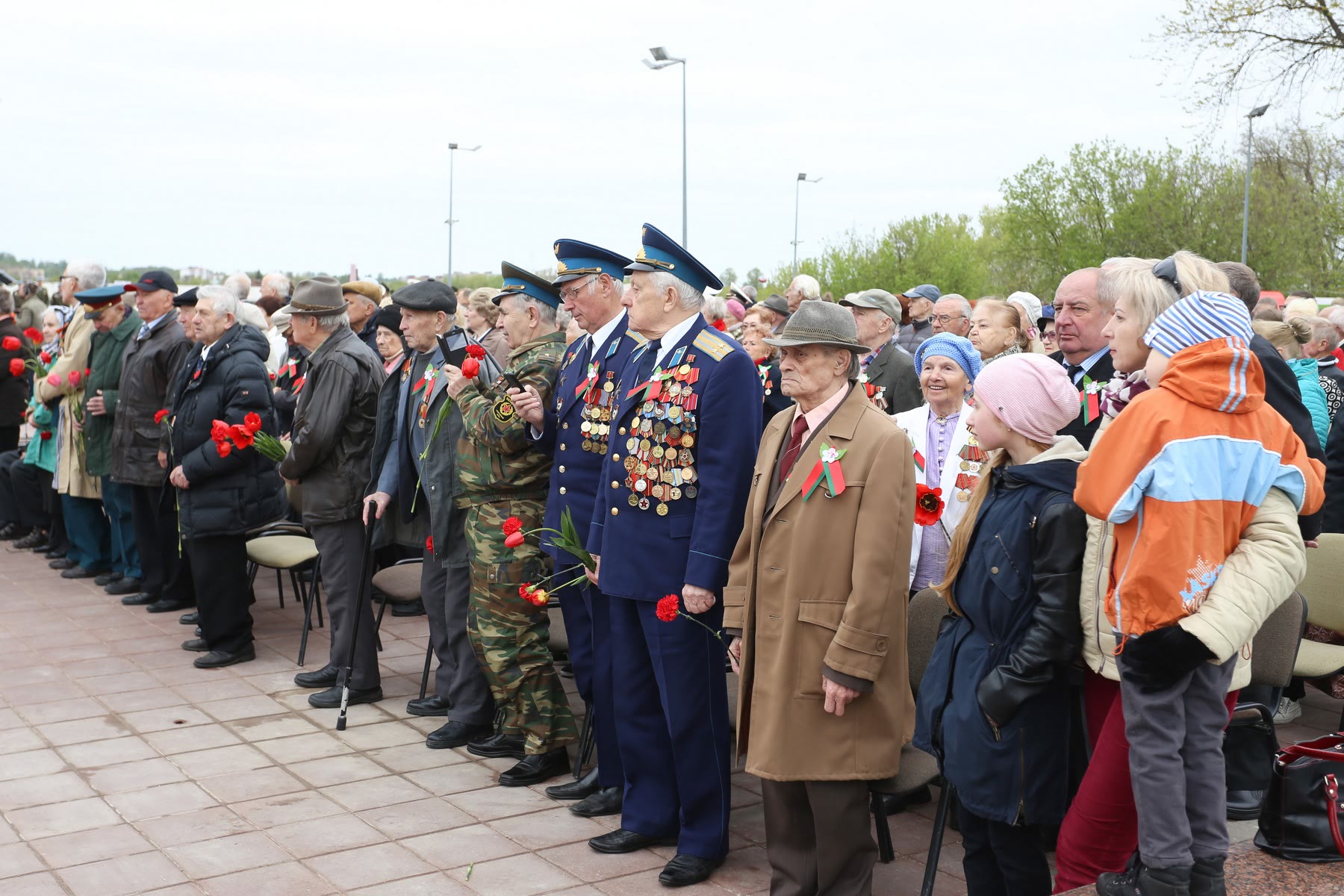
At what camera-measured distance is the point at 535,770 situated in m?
5.32

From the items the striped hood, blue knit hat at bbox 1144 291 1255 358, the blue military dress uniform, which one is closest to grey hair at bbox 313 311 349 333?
the blue military dress uniform

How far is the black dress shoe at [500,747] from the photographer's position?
5.66m

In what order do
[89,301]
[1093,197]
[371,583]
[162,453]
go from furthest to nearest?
[1093,197] → [89,301] → [162,453] → [371,583]

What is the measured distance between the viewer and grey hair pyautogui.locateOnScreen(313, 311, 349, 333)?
6.61 m

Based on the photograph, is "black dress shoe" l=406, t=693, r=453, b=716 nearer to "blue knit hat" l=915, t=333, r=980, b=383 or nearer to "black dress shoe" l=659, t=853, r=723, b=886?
"black dress shoe" l=659, t=853, r=723, b=886

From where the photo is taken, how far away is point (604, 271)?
5012 mm

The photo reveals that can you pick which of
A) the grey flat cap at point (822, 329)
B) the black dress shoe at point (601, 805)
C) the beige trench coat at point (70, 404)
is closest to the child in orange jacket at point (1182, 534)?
the grey flat cap at point (822, 329)

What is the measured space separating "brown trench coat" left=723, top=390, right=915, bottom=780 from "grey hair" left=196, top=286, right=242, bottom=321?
462cm

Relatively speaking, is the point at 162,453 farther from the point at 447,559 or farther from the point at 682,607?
the point at 682,607

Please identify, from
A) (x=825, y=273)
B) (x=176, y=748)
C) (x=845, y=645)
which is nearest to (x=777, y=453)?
(x=845, y=645)

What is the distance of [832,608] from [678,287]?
1388 mm

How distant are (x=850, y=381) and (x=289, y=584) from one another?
6758mm

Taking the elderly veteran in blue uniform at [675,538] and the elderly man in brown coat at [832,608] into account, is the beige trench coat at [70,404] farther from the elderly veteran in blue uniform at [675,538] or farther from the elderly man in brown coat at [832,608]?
the elderly man in brown coat at [832,608]

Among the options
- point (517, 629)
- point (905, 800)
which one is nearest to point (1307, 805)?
point (905, 800)
